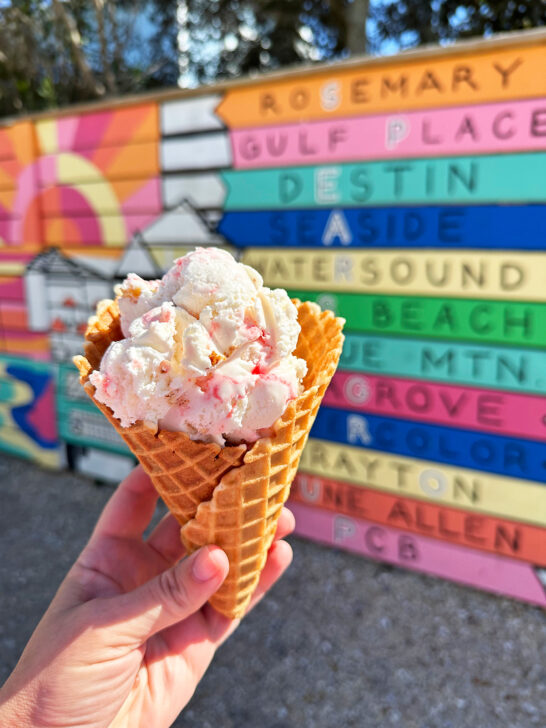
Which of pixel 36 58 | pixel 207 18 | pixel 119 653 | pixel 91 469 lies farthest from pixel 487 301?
pixel 207 18

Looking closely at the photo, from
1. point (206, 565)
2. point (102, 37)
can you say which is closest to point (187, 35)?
point (102, 37)

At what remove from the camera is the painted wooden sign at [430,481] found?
2879 millimetres

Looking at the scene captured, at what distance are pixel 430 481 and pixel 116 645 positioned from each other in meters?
2.18

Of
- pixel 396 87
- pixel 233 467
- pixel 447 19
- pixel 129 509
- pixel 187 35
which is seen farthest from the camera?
pixel 187 35

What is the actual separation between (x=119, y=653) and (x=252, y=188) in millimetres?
2741

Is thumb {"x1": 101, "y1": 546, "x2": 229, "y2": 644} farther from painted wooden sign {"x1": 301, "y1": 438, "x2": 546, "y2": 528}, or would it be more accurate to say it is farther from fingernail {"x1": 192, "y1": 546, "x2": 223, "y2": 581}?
painted wooden sign {"x1": 301, "y1": 438, "x2": 546, "y2": 528}

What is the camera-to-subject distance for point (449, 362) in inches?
116

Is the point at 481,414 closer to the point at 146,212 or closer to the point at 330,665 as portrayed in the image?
the point at 330,665

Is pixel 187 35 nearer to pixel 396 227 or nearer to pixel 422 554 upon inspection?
pixel 396 227

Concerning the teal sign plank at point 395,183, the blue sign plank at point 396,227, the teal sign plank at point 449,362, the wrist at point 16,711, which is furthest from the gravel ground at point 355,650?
the teal sign plank at point 395,183

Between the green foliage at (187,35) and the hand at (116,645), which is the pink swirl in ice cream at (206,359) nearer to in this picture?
the hand at (116,645)

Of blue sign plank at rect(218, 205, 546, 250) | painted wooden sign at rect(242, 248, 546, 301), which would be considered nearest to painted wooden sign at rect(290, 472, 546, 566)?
painted wooden sign at rect(242, 248, 546, 301)

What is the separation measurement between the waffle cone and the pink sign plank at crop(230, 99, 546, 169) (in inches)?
62.0

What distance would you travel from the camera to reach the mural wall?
8.80 ft
